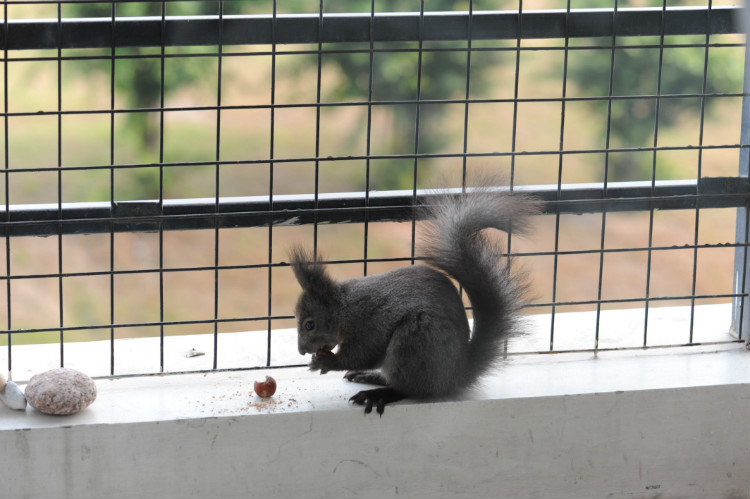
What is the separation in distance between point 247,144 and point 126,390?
22.9ft

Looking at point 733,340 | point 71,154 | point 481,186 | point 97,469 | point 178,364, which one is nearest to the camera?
point 97,469

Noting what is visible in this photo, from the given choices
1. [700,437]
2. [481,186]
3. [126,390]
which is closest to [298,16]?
[481,186]

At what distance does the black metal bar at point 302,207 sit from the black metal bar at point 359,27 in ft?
1.36

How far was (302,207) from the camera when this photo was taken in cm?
257

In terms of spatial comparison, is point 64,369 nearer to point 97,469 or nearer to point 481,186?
point 97,469

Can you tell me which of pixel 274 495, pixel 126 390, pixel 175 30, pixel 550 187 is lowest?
pixel 274 495

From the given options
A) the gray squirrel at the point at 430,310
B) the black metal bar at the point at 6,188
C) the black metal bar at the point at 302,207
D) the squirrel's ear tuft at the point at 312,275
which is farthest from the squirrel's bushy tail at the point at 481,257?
the black metal bar at the point at 6,188

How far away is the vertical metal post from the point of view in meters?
2.79

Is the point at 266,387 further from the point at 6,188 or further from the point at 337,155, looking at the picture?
the point at 337,155

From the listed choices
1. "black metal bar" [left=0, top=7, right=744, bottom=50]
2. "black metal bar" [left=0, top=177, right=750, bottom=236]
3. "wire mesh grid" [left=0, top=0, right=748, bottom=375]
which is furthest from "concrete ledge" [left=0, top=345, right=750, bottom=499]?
"black metal bar" [left=0, top=7, right=744, bottom=50]

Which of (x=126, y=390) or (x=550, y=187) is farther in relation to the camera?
(x=550, y=187)

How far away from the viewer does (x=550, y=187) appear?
107 inches

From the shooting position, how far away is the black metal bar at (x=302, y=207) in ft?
8.00

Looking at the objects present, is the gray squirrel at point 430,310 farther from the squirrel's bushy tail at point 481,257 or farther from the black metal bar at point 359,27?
the black metal bar at point 359,27
